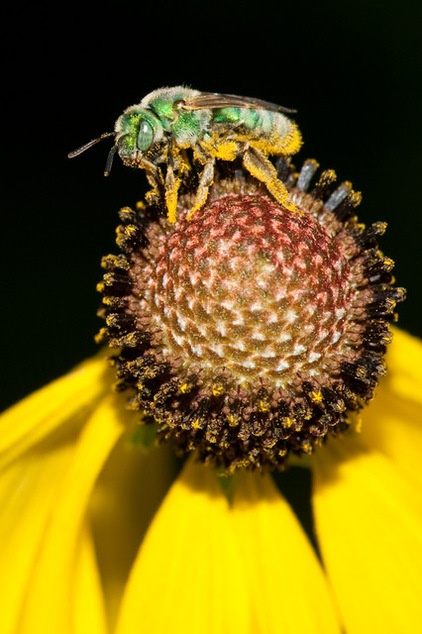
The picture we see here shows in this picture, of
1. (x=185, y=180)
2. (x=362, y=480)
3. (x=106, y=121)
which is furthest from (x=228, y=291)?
(x=106, y=121)

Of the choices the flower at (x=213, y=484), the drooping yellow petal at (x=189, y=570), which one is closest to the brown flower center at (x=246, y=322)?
the flower at (x=213, y=484)

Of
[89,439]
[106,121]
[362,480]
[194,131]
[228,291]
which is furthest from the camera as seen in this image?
[106,121]

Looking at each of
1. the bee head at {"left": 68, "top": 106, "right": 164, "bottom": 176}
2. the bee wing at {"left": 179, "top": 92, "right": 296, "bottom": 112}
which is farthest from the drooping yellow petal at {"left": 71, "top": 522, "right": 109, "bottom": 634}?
the bee wing at {"left": 179, "top": 92, "right": 296, "bottom": 112}

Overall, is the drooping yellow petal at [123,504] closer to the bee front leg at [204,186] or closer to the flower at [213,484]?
the flower at [213,484]

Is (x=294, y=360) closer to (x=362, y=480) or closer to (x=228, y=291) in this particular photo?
(x=228, y=291)

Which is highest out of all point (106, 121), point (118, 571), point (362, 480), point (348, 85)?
point (348, 85)
